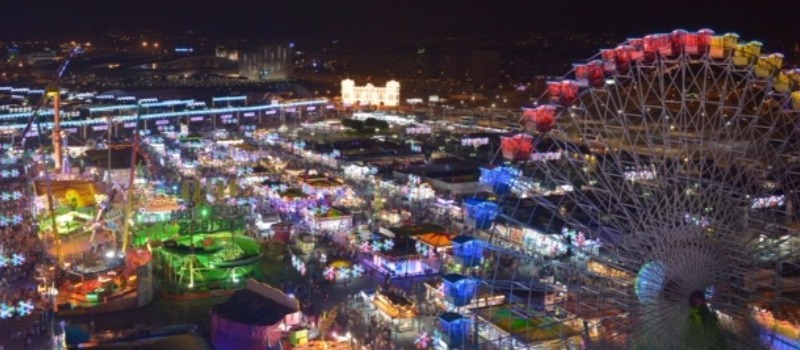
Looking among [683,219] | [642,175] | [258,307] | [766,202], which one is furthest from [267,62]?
[683,219]

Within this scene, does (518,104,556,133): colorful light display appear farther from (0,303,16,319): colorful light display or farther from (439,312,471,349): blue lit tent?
(0,303,16,319): colorful light display

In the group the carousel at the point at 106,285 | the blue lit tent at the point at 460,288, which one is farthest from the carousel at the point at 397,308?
the carousel at the point at 106,285

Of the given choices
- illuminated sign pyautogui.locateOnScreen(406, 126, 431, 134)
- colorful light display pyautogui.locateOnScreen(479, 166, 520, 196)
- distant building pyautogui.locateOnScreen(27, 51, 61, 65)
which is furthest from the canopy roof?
distant building pyautogui.locateOnScreen(27, 51, 61, 65)

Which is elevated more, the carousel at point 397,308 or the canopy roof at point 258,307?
the canopy roof at point 258,307

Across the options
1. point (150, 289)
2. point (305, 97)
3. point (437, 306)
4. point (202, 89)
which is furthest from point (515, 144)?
point (202, 89)

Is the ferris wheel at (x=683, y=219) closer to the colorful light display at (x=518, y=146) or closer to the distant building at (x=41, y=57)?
the colorful light display at (x=518, y=146)

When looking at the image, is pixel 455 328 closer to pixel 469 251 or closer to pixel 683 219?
pixel 469 251

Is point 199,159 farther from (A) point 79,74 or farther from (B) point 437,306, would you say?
(A) point 79,74
